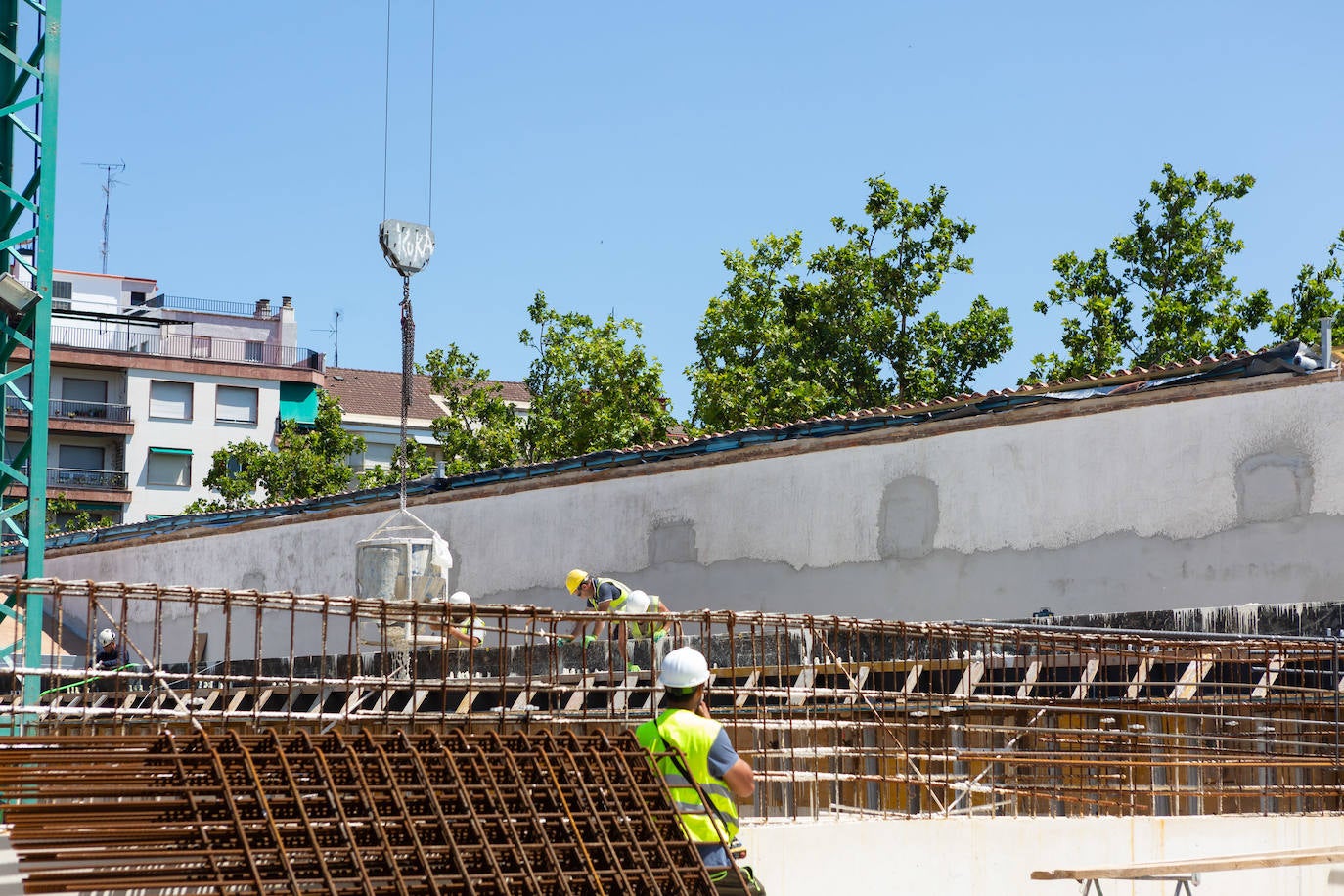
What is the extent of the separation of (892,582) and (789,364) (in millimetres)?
16953

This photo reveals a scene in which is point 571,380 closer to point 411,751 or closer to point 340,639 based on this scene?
point 340,639

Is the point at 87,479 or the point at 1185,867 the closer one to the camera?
the point at 1185,867

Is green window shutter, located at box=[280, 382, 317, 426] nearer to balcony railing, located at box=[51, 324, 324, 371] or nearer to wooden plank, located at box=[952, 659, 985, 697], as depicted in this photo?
balcony railing, located at box=[51, 324, 324, 371]

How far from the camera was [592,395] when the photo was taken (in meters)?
42.4

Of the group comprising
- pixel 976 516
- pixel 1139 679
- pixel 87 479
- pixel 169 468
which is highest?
pixel 169 468

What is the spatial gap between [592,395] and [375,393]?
34799mm

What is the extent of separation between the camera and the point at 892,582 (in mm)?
23344

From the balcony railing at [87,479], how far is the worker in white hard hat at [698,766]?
190 ft

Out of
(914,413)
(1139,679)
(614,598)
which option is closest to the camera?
(1139,679)

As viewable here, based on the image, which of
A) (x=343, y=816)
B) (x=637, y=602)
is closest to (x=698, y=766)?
(x=343, y=816)

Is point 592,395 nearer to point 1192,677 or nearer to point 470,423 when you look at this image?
point 470,423

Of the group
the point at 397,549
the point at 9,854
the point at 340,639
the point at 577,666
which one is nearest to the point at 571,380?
the point at 340,639

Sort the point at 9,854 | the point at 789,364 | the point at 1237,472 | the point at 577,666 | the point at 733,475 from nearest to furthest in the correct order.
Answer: the point at 9,854, the point at 577,666, the point at 1237,472, the point at 733,475, the point at 789,364

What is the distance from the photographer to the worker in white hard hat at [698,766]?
6.43m
